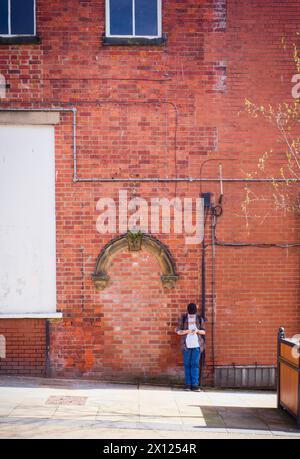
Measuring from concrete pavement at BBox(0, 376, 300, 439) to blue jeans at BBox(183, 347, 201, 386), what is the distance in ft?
0.81

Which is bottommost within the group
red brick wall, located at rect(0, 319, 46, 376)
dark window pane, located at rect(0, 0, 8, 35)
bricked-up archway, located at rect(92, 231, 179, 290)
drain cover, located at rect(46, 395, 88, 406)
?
drain cover, located at rect(46, 395, 88, 406)

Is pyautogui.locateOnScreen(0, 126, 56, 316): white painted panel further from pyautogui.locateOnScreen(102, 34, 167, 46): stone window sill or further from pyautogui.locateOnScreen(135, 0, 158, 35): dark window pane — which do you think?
pyautogui.locateOnScreen(135, 0, 158, 35): dark window pane

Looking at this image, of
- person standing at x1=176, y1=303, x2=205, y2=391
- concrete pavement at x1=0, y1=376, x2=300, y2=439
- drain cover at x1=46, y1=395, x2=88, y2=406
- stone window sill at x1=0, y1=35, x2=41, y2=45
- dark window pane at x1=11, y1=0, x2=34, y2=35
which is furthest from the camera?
dark window pane at x1=11, y1=0, x2=34, y2=35

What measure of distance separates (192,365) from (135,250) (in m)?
2.26

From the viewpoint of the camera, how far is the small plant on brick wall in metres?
9.34

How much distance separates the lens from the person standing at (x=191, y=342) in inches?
346

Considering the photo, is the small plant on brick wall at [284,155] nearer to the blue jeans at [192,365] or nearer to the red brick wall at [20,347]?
the blue jeans at [192,365]

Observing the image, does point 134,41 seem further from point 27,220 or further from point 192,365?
point 192,365

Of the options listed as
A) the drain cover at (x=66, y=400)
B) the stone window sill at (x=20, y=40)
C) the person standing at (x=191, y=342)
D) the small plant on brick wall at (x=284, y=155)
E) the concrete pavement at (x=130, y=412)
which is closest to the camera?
the concrete pavement at (x=130, y=412)

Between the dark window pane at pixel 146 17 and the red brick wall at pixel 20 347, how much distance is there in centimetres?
559

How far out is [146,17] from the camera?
9.26 meters

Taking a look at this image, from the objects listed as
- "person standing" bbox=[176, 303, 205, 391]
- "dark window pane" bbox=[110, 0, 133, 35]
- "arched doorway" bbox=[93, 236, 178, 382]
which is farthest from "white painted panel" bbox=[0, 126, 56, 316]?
"person standing" bbox=[176, 303, 205, 391]

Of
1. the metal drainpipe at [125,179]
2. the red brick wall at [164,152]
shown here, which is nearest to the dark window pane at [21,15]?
the red brick wall at [164,152]
